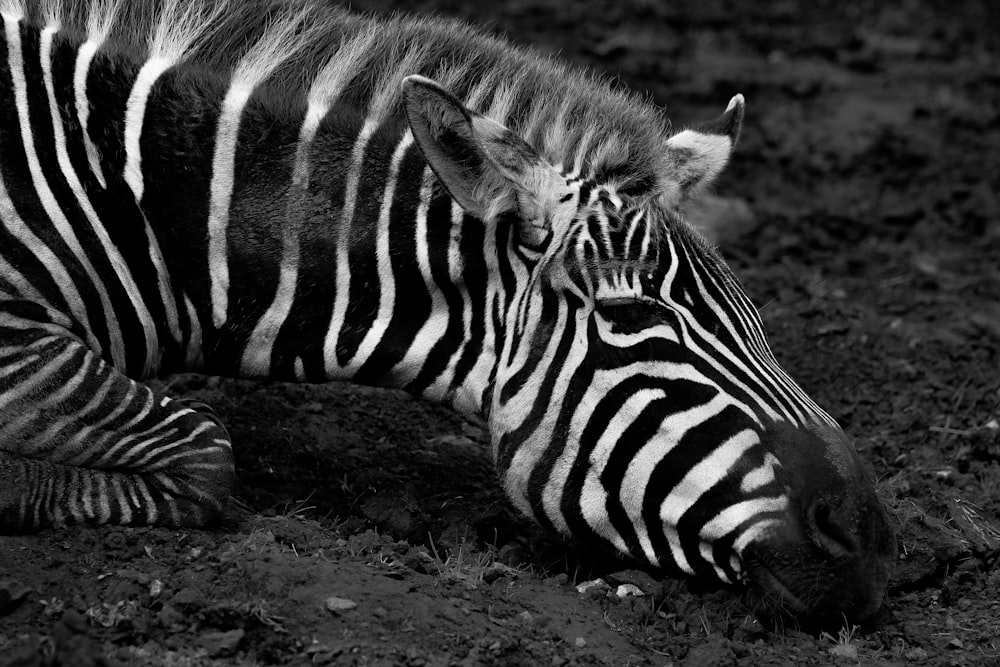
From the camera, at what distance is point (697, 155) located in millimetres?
5559

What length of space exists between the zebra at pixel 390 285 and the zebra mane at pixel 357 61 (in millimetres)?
16

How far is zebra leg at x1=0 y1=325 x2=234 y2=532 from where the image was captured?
500 centimetres

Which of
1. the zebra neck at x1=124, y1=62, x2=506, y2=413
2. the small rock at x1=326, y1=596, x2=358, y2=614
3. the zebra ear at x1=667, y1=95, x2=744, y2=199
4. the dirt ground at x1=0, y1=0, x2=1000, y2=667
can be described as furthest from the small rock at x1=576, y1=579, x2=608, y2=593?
the zebra ear at x1=667, y1=95, x2=744, y2=199

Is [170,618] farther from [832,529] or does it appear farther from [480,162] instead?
[832,529]

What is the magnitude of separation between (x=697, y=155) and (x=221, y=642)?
9.90 ft

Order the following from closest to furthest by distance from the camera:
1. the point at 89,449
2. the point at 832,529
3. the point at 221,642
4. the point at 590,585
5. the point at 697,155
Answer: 1. the point at 221,642
2. the point at 832,529
3. the point at 89,449
4. the point at 590,585
5. the point at 697,155

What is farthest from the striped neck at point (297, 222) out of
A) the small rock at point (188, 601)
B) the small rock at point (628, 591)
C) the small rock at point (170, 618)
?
the small rock at point (170, 618)

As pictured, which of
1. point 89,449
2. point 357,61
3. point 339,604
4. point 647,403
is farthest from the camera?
point 357,61

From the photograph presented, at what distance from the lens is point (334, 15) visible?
19.3ft

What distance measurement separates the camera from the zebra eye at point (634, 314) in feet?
16.4

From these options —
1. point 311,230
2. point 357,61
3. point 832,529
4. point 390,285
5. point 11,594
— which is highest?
point 357,61

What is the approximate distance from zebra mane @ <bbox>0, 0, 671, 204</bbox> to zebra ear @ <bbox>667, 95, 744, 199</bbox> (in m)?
0.10

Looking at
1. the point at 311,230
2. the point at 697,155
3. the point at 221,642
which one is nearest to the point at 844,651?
the point at 697,155

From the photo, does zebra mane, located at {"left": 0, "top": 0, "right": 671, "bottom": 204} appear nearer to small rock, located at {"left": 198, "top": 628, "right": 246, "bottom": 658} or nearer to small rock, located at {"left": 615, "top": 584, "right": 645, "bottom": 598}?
small rock, located at {"left": 615, "top": 584, "right": 645, "bottom": 598}
